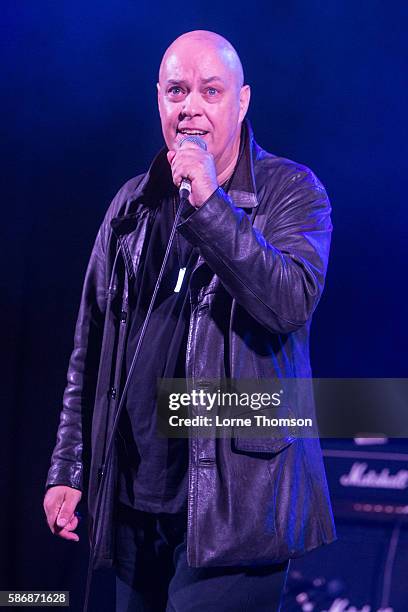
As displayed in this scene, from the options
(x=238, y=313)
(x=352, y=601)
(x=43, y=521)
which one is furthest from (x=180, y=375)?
(x=43, y=521)

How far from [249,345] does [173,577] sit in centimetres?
44

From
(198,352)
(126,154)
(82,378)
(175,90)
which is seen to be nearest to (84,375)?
(82,378)

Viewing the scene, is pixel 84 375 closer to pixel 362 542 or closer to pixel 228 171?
pixel 228 171

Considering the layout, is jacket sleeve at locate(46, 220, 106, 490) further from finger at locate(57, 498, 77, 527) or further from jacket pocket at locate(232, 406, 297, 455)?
jacket pocket at locate(232, 406, 297, 455)

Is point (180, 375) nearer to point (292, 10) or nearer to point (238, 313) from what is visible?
point (238, 313)

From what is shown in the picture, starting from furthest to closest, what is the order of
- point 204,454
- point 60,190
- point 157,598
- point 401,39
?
1. point 60,190
2. point 401,39
3. point 157,598
4. point 204,454

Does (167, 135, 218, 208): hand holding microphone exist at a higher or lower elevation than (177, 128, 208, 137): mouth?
Answer: lower

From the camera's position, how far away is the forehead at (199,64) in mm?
1514

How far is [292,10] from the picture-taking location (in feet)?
6.72

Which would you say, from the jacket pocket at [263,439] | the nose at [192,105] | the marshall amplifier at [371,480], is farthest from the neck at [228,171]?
the marshall amplifier at [371,480]

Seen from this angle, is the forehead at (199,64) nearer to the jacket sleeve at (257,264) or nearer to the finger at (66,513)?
the jacket sleeve at (257,264)

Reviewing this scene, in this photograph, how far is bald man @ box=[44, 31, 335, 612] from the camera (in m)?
1.26

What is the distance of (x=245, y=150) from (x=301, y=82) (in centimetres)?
64

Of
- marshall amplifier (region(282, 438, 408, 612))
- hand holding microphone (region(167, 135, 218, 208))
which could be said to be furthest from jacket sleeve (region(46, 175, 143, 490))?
marshall amplifier (region(282, 438, 408, 612))
